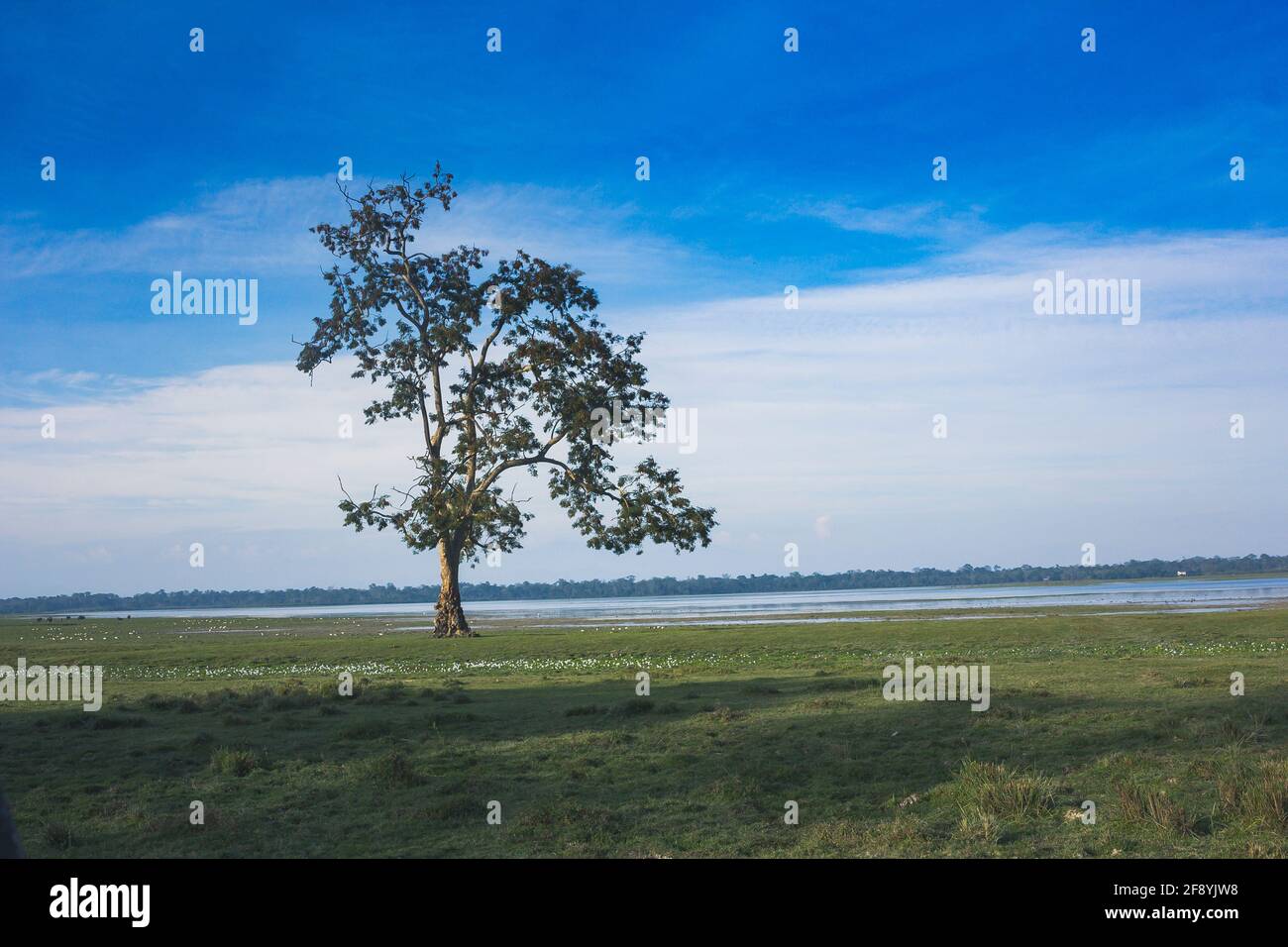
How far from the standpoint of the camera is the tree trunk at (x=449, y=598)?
2042 inches

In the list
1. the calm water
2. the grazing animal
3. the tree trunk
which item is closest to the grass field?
the grazing animal

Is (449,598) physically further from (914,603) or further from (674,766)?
(914,603)

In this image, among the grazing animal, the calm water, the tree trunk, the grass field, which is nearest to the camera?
the grazing animal

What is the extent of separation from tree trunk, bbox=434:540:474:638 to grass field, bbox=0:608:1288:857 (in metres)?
21.4

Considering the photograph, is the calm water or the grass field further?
the calm water

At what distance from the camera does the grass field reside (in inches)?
452

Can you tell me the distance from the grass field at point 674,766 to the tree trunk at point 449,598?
2142cm

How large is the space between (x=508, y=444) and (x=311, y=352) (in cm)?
1150

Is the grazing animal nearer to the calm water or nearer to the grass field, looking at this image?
the grass field

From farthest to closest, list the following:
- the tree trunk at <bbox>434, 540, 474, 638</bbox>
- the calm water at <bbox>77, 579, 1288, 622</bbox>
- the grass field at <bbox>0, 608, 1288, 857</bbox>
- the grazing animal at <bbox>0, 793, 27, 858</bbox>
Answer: the calm water at <bbox>77, 579, 1288, 622</bbox> → the tree trunk at <bbox>434, 540, 474, 638</bbox> → the grass field at <bbox>0, 608, 1288, 857</bbox> → the grazing animal at <bbox>0, 793, 27, 858</bbox>

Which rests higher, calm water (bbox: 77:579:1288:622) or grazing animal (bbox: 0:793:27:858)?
grazing animal (bbox: 0:793:27:858)
